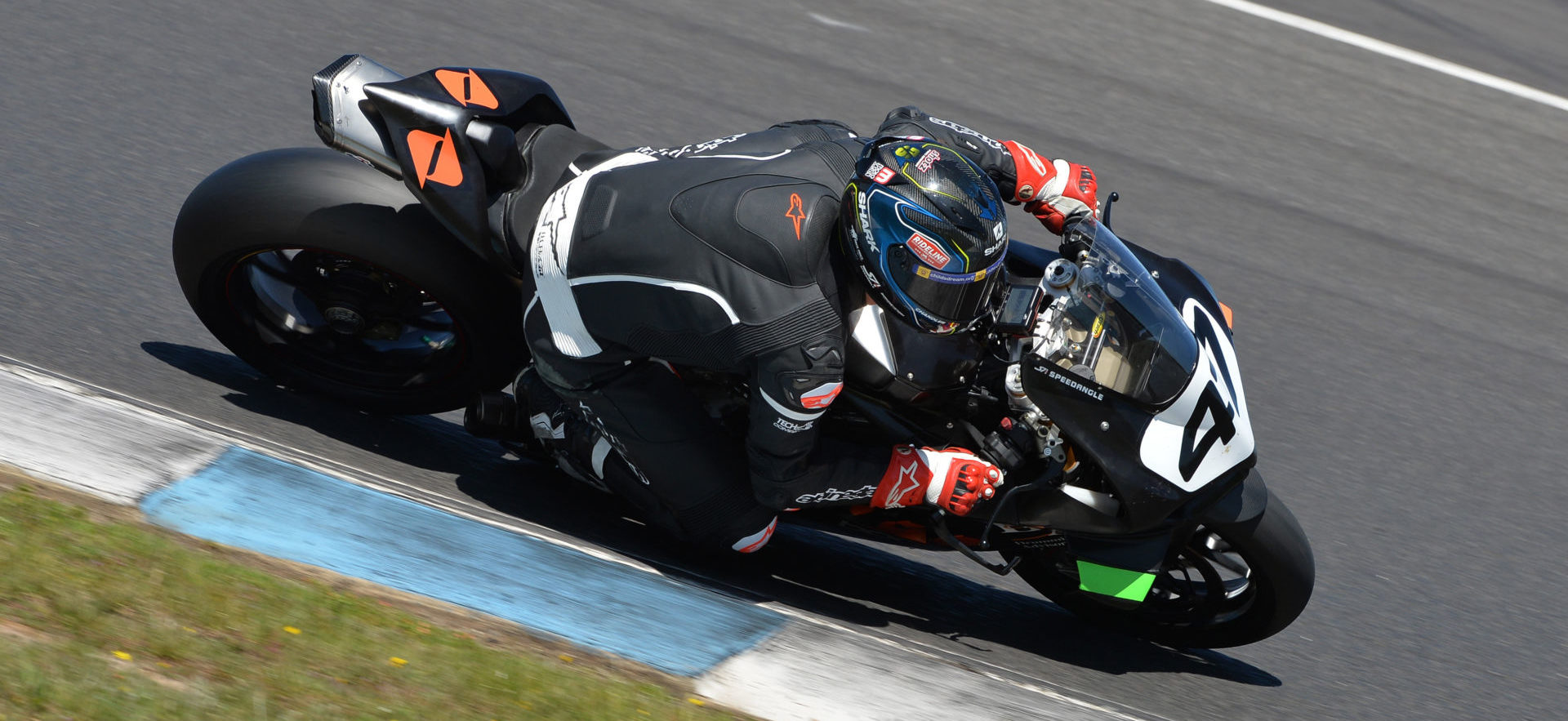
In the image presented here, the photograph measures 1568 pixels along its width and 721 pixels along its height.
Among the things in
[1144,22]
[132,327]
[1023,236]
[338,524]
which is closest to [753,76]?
[1023,236]

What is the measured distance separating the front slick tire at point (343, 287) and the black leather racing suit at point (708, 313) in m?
0.31

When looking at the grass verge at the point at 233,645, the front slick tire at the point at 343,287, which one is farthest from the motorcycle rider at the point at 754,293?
the grass verge at the point at 233,645

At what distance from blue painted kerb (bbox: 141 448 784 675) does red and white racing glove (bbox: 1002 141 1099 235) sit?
4.76 ft

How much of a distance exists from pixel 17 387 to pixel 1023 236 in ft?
13.2

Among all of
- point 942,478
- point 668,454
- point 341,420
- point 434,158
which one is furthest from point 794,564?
point 434,158

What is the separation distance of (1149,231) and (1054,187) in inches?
96.3

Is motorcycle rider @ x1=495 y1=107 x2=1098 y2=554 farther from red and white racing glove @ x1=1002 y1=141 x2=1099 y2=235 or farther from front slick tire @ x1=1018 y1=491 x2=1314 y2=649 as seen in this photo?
front slick tire @ x1=1018 y1=491 x2=1314 y2=649

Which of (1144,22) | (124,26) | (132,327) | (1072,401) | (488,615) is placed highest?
(1144,22)

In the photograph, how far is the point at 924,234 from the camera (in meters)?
3.29

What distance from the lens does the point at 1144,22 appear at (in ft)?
27.2

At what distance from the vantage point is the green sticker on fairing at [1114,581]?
380 cm

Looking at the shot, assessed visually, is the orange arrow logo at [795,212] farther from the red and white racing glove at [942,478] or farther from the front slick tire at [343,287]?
the front slick tire at [343,287]

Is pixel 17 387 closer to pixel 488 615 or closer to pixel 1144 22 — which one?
pixel 488 615

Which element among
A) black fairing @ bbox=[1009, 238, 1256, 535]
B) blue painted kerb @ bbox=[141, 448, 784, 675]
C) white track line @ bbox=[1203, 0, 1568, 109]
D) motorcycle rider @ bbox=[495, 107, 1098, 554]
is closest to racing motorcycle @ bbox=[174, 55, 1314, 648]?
black fairing @ bbox=[1009, 238, 1256, 535]
